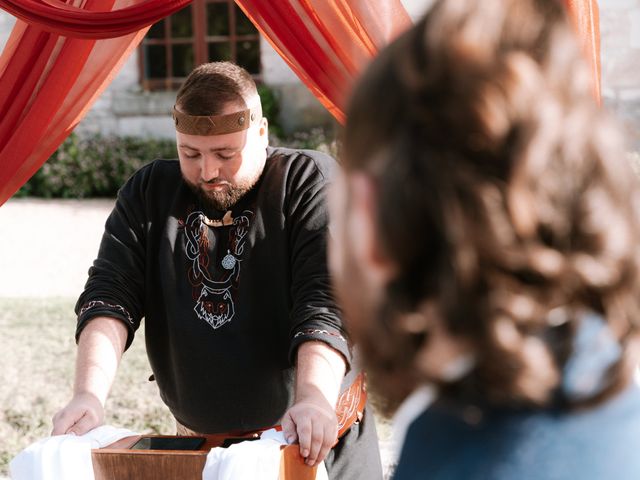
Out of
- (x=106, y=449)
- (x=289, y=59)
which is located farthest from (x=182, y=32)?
(x=106, y=449)

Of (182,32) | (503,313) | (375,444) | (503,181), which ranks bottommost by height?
(375,444)

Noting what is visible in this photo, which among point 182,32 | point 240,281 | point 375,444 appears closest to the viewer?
point 240,281

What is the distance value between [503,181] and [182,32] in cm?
1203

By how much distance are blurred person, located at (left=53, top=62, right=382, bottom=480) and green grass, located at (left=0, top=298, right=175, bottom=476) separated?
215 centimetres

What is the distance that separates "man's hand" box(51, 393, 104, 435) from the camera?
1967 millimetres

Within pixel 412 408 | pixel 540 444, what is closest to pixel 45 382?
pixel 412 408

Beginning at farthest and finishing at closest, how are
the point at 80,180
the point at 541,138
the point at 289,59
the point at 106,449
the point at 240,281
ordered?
1. the point at 80,180
2. the point at 289,59
3. the point at 240,281
4. the point at 106,449
5. the point at 541,138

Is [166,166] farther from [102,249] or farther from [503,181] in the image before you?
[503,181]

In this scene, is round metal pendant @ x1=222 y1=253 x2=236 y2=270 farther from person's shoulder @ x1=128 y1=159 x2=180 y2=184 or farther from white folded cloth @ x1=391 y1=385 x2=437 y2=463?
white folded cloth @ x1=391 y1=385 x2=437 y2=463

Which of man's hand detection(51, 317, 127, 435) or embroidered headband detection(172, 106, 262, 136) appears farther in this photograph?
embroidered headband detection(172, 106, 262, 136)

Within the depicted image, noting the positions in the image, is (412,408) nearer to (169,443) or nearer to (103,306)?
(169,443)

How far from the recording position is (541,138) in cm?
81

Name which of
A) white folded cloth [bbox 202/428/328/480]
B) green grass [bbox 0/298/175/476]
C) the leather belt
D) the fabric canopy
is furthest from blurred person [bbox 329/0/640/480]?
green grass [bbox 0/298/175/476]

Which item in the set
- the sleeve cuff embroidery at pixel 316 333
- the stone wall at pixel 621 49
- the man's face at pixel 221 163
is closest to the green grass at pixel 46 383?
the man's face at pixel 221 163
